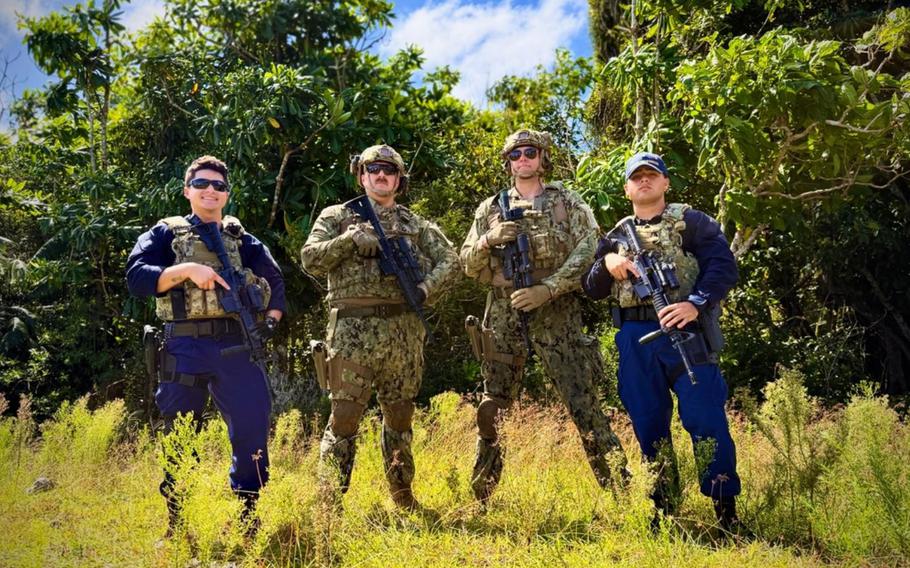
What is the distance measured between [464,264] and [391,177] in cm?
69

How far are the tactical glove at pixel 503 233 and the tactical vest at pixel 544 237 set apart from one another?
0.19ft

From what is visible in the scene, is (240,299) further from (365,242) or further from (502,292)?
(502,292)

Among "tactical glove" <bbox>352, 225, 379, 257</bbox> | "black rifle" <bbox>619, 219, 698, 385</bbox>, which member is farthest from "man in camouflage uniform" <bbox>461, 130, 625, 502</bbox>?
"tactical glove" <bbox>352, 225, 379, 257</bbox>

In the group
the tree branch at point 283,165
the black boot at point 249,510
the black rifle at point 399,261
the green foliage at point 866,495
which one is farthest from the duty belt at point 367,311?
the tree branch at point 283,165

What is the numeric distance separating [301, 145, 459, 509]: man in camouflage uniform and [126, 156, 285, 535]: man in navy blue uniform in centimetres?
41

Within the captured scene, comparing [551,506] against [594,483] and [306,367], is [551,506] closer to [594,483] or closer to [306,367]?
[594,483]

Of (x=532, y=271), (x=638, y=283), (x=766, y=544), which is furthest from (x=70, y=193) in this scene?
(x=766, y=544)

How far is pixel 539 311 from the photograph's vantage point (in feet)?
14.3

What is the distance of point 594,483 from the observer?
15.7 ft

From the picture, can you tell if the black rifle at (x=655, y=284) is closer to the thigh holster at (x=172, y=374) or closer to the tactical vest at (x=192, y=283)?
the tactical vest at (x=192, y=283)

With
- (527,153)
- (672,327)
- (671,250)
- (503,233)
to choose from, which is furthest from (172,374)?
(671,250)

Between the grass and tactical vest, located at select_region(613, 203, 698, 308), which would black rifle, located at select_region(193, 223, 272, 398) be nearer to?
the grass

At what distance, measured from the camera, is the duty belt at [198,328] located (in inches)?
157

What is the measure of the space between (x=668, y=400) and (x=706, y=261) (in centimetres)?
76
